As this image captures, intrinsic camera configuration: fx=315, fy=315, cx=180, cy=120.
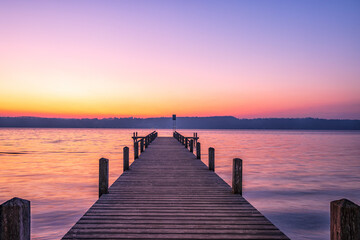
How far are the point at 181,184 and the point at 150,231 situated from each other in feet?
16.3

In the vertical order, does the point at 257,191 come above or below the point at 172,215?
below

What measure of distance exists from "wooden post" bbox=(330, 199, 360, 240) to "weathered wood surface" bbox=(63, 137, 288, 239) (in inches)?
63.5

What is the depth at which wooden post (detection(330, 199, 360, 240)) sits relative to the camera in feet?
12.5

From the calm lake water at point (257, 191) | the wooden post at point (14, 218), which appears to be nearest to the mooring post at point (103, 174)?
the calm lake water at point (257, 191)

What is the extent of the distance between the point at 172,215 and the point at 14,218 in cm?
349

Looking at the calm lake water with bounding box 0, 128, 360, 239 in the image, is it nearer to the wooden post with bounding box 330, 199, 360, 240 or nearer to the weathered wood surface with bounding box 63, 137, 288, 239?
the weathered wood surface with bounding box 63, 137, 288, 239

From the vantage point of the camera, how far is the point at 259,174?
23.2m

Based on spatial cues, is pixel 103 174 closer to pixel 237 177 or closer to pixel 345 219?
pixel 237 177

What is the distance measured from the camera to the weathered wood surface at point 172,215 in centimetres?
554

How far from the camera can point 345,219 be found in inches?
151

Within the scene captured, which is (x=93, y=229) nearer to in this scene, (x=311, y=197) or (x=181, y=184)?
(x=181, y=184)

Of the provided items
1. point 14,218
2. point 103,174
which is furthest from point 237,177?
point 14,218

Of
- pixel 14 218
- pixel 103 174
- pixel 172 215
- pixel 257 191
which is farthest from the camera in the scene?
pixel 257 191

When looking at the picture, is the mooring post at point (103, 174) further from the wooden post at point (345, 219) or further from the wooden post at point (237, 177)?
the wooden post at point (345, 219)
